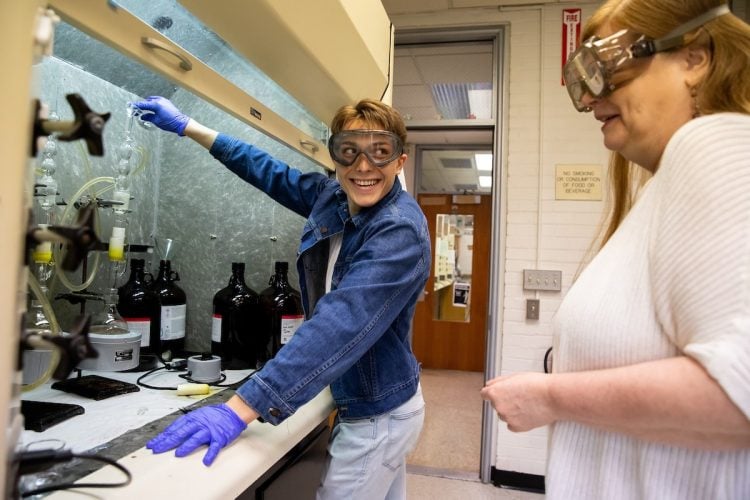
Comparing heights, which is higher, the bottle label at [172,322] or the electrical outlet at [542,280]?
the electrical outlet at [542,280]

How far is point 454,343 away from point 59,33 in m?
5.12

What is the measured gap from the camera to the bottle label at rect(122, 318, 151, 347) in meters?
1.35

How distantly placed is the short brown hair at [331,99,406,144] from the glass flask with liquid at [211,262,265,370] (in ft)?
2.13

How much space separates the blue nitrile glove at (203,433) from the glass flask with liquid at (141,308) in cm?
64

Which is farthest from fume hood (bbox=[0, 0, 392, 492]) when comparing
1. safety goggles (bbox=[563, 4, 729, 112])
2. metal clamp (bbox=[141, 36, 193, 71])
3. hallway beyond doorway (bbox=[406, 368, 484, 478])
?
hallway beyond doorway (bbox=[406, 368, 484, 478])

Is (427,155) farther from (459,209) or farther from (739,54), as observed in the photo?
(739,54)

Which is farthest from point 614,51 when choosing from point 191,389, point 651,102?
point 191,389

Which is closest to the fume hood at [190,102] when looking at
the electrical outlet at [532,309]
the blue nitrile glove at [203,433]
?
the blue nitrile glove at [203,433]

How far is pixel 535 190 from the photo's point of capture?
2740 millimetres

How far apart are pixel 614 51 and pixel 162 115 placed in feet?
3.81

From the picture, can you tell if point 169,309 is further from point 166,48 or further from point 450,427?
point 450,427

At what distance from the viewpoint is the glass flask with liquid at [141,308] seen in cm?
137

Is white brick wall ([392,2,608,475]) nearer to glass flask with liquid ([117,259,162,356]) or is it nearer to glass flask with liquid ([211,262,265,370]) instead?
glass flask with liquid ([211,262,265,370])

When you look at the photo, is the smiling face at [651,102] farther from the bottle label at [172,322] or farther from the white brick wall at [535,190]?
the white brick wall at [535,190]
